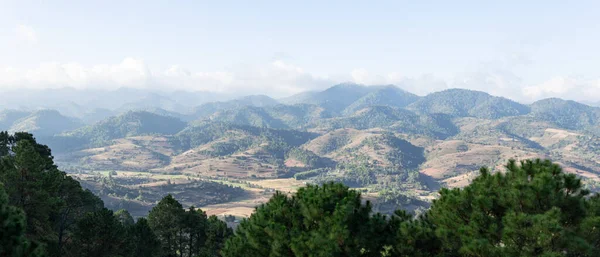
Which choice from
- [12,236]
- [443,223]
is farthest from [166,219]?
[443,223]

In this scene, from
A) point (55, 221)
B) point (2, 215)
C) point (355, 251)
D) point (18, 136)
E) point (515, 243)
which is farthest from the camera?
point (18, 136)

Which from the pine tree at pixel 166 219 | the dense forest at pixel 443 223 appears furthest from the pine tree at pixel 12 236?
the pine tree at pixel 166 219

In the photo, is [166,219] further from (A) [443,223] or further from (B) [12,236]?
(A) [443,223]

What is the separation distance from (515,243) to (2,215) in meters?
27.4

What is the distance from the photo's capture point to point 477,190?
82.4 ft

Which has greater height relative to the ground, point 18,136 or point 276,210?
point 18,136

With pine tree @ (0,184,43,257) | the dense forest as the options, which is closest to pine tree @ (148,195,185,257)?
the dense forest

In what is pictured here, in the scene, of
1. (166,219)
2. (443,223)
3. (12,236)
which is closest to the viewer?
(12,236)

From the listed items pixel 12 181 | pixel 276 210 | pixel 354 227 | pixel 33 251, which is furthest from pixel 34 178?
pixel 354 227

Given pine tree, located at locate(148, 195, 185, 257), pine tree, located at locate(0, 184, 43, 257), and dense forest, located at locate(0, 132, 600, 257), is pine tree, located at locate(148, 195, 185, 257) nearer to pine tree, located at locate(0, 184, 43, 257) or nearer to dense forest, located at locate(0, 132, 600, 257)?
dense forest, located at locate(0, 132, 600, 257)

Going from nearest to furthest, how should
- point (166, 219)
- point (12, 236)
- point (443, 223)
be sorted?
point (12, 236), point (443, 223), point (166, 219)

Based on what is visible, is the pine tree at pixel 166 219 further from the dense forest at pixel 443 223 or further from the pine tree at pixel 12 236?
the pine tree at pixel 12 236

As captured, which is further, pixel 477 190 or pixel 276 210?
pixel 276 210

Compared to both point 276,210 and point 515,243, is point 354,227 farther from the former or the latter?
point 515,243
